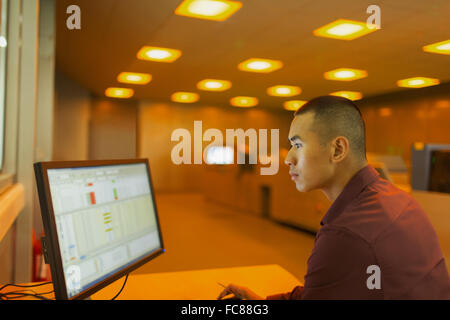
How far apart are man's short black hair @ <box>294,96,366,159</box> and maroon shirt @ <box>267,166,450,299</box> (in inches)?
5.7

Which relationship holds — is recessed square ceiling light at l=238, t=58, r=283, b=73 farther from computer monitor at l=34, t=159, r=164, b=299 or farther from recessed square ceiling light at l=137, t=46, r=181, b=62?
computer monitor at l=34, t=159, r=164, b=299

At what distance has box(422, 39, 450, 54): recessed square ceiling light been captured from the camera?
16.9 feet

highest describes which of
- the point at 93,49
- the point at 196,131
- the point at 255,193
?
the point at 93,49

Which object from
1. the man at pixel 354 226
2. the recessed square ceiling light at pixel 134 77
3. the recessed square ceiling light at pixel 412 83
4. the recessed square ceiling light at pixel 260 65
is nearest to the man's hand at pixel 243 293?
the man at pixel 354 226

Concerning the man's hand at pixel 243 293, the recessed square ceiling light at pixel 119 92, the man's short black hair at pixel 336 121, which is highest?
the recessed square ceiling light at pixel 119 92

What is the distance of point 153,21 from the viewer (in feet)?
16.7

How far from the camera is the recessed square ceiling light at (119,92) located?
10883mm

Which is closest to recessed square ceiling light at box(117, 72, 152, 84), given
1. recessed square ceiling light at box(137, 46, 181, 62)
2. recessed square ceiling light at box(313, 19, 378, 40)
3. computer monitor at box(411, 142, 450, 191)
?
recessed square ceiling light at box(137, 46, 181, 62)

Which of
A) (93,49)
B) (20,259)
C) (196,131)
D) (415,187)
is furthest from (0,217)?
(196,131)

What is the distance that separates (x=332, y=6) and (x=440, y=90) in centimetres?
713

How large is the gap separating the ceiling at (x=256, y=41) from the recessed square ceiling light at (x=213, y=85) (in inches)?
9.5

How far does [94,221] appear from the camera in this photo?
1042mm

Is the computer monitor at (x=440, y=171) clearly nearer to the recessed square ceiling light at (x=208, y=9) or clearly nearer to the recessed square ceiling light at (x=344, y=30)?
the recessed square ceiling light at (x=344, y=30)

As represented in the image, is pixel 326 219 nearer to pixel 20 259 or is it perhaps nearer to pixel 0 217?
pixel 0 217
